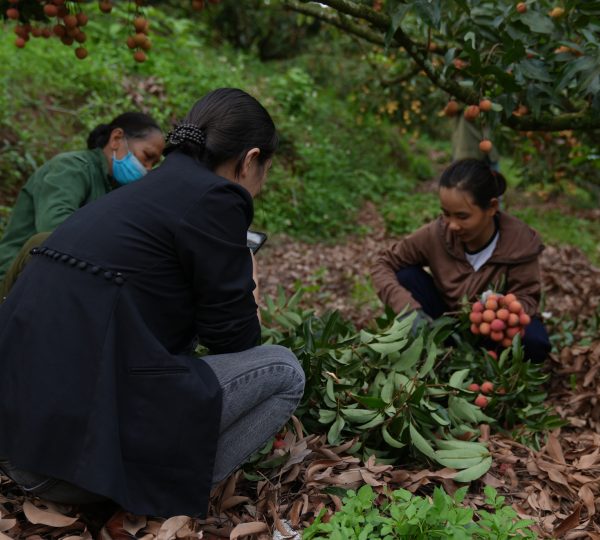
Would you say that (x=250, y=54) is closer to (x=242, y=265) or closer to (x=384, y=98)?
(x=384, y=98)

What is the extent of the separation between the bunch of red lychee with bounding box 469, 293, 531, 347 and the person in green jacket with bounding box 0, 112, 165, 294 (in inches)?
66.4

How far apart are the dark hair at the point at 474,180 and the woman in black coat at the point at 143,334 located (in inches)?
55.6

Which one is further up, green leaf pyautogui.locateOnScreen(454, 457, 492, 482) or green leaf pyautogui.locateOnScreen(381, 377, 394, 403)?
green leaf pyautogui.locateOnScreen(381, 377, 394, 403)

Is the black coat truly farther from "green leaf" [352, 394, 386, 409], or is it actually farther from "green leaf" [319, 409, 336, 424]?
"green leaf" [352, 394, 386, 409]

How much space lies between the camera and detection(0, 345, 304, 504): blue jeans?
1.83 metres

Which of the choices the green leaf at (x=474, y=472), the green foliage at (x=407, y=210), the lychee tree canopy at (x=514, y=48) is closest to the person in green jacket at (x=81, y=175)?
the lychee tree canopy at (x=514, y=48)

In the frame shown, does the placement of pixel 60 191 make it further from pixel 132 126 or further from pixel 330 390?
pixel 330 390

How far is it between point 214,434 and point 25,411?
1.64 feet

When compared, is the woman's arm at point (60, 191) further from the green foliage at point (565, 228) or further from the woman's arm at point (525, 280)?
the green foliage at point (565, 228)

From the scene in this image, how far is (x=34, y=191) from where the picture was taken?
308cm

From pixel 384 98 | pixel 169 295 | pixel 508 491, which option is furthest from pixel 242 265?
pixel 384 98

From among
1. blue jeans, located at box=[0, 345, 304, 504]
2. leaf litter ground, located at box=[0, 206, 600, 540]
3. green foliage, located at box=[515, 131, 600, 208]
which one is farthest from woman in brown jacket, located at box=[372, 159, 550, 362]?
green foliage, located at box=[515, 131, 600, 208]

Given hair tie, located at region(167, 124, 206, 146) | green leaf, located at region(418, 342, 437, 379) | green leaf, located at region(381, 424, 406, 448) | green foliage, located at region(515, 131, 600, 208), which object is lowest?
green foliage, located at region(515, 131, 600, 208)

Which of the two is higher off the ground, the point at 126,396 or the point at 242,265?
the point at 242,265
